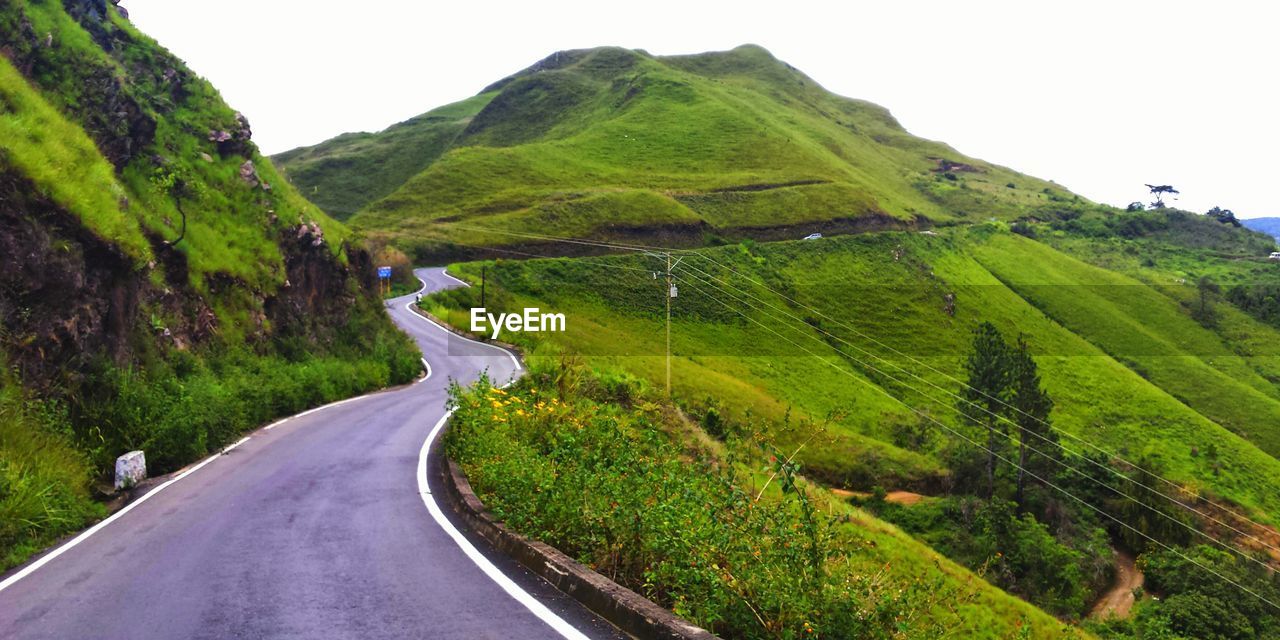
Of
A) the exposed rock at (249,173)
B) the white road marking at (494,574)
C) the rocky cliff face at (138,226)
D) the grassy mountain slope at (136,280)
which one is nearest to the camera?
the white road marking at (494,574)

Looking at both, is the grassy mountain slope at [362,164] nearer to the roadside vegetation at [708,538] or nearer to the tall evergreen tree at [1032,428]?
the tall evergreen tree at [1032,428]

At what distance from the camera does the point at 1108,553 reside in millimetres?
39812

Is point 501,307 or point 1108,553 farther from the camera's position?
point 501,307

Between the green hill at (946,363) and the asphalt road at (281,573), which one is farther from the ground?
the asphalt road at (281,573)

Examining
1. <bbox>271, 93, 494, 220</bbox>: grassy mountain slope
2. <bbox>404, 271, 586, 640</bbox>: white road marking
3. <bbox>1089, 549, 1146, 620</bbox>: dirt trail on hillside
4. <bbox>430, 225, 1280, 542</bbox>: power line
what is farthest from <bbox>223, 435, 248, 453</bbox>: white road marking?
<bbox>271, 93, 494, 220</bbox>: grassy mountain slope

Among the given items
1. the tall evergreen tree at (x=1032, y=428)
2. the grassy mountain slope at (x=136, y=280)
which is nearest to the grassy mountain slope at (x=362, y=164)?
the grassy mountain slope at (x=136, y=280)

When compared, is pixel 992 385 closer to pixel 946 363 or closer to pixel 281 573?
pixel 946 363

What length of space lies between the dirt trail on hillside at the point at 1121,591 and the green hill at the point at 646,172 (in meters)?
54.8

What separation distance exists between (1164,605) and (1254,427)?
4631cm

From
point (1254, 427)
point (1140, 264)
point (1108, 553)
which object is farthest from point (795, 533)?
point (1140, 264)

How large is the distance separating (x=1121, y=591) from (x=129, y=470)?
42.2m

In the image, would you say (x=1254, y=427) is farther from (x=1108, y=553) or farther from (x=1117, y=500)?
(x=1108, y=553)

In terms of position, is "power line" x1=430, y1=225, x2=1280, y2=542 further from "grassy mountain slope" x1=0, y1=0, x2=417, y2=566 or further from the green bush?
the green bush

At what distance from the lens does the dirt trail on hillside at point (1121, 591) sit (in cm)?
3405
